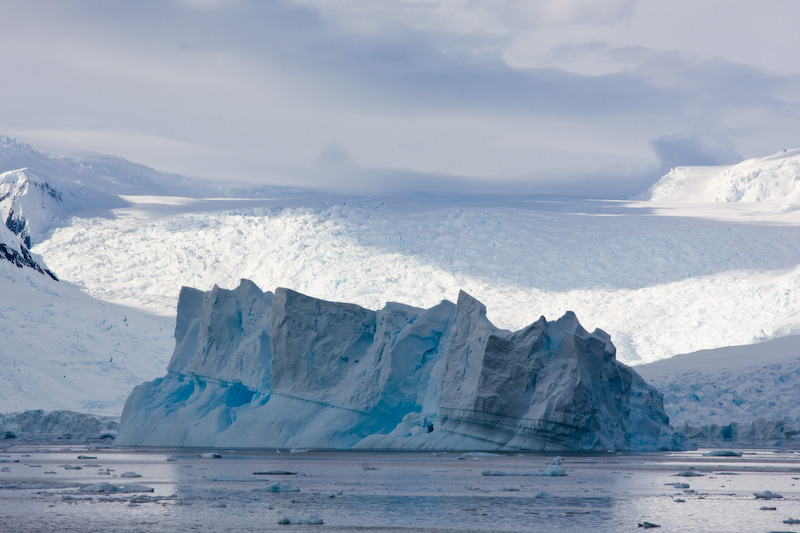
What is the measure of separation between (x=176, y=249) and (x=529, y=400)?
35.3 m

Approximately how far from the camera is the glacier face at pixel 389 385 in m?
24.8

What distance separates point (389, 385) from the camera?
1070 inches

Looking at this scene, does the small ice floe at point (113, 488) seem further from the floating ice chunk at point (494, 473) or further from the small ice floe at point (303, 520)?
the floating ice chunk at point (494, 473)

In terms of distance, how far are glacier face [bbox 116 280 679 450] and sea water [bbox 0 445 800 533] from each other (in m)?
1.83

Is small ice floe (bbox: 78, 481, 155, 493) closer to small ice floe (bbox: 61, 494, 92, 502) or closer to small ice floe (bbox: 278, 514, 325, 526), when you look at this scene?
small ice floe (bbox: 61, 494, 92, 502)

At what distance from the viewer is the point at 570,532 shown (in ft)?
34.6

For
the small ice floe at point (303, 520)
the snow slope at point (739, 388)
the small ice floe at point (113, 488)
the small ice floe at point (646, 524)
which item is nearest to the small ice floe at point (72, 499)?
the small ice floe at point (113, 488)

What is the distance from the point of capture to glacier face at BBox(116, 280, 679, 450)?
24.8 metres

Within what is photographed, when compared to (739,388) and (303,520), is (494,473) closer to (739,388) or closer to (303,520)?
(303,520)

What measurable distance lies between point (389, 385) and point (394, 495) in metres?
12.4

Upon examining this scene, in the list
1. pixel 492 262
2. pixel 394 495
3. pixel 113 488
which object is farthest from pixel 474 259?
pixel 113 488

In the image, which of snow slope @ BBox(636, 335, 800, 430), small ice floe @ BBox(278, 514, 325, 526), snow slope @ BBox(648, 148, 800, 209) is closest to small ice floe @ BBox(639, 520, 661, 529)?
small ice floe @ BBox(278, 514, 325, 526)

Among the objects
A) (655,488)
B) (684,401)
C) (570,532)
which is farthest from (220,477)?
(684,401)

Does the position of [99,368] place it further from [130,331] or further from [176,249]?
[176,249]
